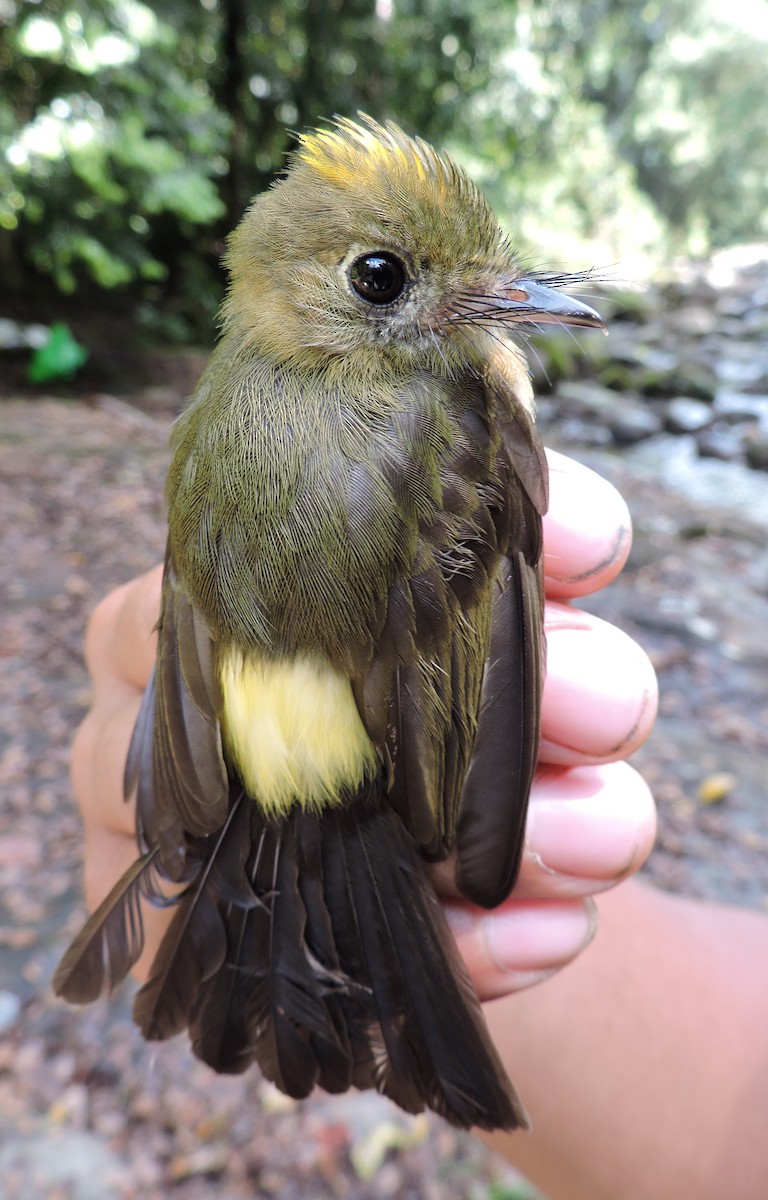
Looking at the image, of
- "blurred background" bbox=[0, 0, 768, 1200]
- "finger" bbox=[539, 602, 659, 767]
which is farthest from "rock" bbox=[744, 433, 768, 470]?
"finger" bbox=[539, 602, 659, 767]

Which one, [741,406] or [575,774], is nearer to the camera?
[575,774]

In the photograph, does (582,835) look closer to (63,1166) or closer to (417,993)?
(417,993)

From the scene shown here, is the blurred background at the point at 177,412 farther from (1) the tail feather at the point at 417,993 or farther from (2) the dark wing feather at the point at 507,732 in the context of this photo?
(1) the tail feather at the point at 417,993

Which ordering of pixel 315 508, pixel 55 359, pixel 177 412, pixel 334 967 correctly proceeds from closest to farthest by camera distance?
pixel 315 508 → pixel 334 967 → pixel 177 412 → pixel 55 359

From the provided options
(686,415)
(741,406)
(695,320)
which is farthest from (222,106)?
(695,320)

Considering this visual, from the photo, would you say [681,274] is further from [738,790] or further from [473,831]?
[473,831]

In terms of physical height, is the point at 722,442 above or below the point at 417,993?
above

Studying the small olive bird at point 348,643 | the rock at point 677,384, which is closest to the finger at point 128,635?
the small olive bird at point 348,643
